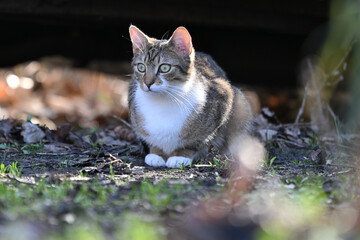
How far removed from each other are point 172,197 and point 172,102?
4.47ft

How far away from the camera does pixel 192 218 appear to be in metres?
2.32

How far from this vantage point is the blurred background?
5632mm

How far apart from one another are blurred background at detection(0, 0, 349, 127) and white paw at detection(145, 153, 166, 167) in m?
2.21

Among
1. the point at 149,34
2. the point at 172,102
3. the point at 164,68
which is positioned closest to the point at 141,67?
the point at 164,68

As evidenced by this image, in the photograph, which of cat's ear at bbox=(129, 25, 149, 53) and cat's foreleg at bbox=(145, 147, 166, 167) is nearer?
cat's foreleg at bbox=(145, 147, 166, 167)

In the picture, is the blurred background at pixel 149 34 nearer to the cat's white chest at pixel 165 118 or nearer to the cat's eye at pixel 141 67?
the cat's eye at pixel 141 67

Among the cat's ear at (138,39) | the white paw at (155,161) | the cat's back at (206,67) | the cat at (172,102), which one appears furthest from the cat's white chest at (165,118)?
the cat's back at (206,67)

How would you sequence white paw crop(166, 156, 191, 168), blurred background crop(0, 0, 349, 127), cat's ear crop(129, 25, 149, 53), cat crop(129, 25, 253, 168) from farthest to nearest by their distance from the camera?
1. blurred background crop(0, 0, 349, 127)
2. cat's ear crop(129, 25, 149, 53)
3. cat crop(129, 25, 253, 168)
4. white paw crop(166, 156, 191, 168)

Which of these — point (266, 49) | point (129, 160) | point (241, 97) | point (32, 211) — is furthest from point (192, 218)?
point (266, 49)

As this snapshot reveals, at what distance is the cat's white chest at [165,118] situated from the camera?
3.85 metres

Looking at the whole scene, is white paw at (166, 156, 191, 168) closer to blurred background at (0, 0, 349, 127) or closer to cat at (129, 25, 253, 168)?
cat at (129, 25, 253, 168)

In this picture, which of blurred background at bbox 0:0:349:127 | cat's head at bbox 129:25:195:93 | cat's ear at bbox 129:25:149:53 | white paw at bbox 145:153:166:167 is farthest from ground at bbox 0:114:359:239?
blurred background at bbox 0:0:349:127

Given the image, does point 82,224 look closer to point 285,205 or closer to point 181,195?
point 181,195

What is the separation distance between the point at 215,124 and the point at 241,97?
74cm
